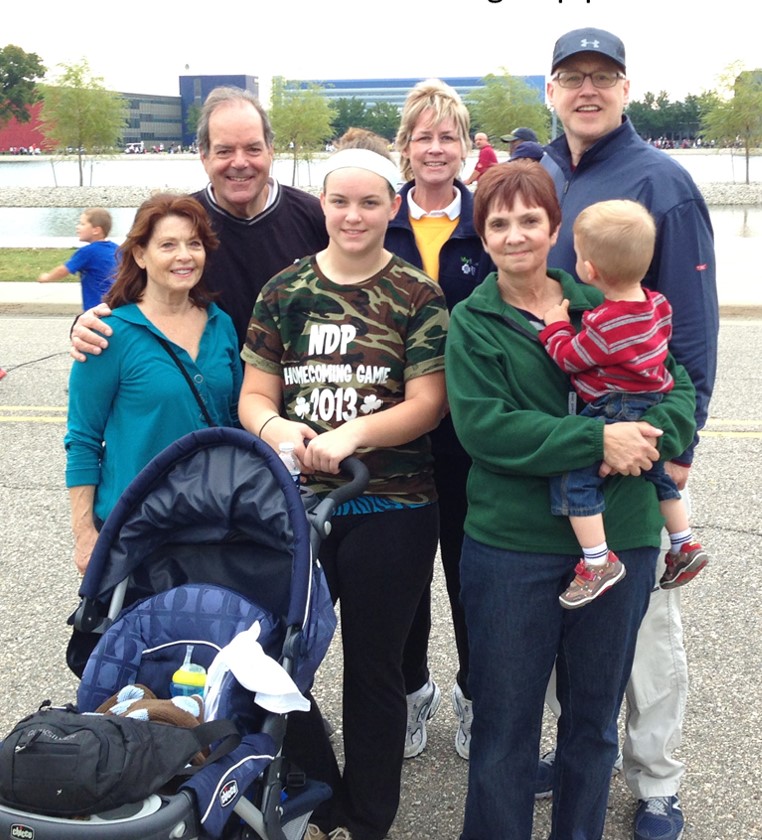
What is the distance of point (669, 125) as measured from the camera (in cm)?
9875

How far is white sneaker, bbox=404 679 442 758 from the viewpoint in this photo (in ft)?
11.6

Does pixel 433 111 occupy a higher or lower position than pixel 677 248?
higher

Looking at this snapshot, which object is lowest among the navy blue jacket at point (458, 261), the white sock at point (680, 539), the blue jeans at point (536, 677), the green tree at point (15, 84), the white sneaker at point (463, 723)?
the white sneaker at point (463, 723)

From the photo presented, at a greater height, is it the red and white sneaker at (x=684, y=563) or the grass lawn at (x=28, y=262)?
the grass lawn at (x=28, y=262)

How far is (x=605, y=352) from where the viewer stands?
7.70 feet

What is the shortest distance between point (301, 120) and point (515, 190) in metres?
50.4

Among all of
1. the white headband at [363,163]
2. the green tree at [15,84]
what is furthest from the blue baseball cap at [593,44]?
the green tree at [15,84]

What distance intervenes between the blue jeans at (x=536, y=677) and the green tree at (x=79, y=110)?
51.2m

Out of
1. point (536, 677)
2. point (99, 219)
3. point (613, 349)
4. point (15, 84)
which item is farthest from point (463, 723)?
point (15, 84)

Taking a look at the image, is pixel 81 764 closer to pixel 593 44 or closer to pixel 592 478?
pixel 592 478

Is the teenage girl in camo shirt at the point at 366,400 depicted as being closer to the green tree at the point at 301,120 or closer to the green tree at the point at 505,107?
the green tree at the point at 301,120

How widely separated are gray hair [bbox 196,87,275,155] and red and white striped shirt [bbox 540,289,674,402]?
4.92ft

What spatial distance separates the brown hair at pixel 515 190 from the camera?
2473 mm

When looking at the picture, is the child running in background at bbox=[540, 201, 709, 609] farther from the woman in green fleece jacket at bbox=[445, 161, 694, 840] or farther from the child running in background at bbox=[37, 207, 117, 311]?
the child running in background at bbox=[37, 207, 117, 311]
